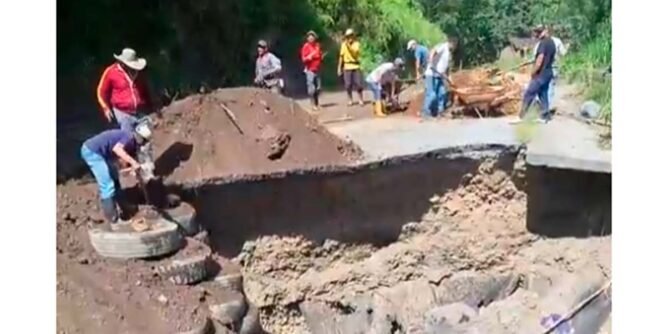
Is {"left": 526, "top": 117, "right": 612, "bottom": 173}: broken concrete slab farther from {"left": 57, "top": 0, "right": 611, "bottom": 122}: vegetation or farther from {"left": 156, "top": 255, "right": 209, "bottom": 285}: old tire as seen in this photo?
{"left": 156, "top": 255, "right": 209, "bottom": 285}: old tire

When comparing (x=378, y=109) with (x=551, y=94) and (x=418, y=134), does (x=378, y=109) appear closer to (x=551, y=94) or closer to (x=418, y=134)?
(x=418, y=134)

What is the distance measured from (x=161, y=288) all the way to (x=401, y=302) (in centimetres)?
66

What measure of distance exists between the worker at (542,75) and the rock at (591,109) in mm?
95

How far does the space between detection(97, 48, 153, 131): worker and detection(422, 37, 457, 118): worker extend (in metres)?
0.75

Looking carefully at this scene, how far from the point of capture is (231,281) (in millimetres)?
3314

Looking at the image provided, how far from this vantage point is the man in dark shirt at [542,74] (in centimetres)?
336

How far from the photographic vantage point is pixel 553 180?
136 inches

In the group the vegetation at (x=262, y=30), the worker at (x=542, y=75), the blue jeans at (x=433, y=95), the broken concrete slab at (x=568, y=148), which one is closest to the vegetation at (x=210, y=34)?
the vegetation at (x=262, y=30)

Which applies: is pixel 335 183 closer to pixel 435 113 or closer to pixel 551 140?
pixel 435 113

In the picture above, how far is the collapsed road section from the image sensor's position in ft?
10.9

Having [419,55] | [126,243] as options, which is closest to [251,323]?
[126,243]

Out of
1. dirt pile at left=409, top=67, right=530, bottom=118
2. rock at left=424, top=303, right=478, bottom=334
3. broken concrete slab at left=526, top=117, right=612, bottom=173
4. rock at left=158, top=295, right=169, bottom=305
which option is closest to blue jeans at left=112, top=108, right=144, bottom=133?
rock at left=158, top=295, right=169, bottom=305

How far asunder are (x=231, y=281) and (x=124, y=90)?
0.57m
